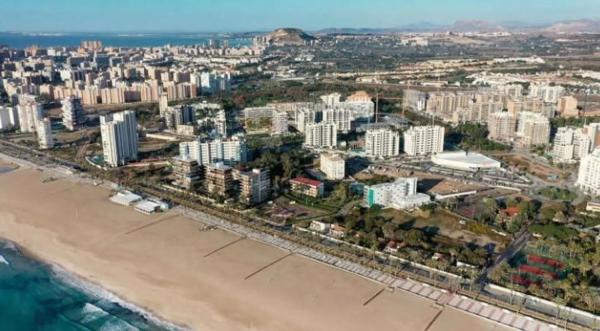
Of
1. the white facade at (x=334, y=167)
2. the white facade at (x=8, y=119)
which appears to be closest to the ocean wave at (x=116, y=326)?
the white facade at (x=334, y=167)

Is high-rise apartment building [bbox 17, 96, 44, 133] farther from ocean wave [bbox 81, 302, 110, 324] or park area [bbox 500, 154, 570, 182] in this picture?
park area [bbox 500, 154, 570, 182]

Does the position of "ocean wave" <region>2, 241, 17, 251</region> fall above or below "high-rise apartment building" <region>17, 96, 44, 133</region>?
below

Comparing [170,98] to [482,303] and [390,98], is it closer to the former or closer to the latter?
[390,98]

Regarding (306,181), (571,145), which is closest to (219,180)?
(306,181)

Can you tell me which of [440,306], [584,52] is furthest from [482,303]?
[584,52]

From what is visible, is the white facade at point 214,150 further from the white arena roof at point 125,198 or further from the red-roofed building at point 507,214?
the red-roofed building at point 507,214

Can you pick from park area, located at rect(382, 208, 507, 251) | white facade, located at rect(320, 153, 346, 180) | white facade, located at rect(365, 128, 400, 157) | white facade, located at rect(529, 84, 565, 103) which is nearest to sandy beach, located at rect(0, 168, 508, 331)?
park area, located at rect(382, 208, 507, 251)

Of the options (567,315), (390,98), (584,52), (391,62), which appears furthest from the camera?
(584,52)
